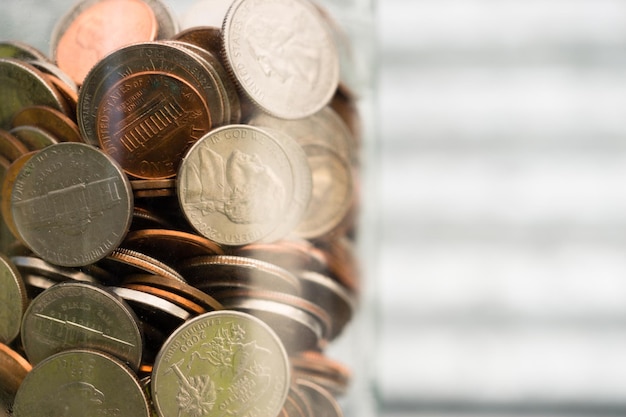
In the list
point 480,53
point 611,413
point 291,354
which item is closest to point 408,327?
point 611,413

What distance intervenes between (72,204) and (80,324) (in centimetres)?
9

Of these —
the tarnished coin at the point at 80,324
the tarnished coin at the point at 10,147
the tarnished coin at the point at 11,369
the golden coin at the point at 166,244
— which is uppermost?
the tarnished coin at the point at 10,147

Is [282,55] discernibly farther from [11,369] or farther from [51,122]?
[11,369]

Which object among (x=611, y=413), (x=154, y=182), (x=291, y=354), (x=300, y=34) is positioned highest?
(x=300, y=34)

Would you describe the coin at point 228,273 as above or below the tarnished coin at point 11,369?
above

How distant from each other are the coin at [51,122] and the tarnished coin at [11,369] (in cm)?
16

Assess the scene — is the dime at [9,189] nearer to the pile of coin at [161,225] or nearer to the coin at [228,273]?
the pile of coin at [161,225]

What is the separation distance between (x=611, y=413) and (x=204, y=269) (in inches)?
52.0

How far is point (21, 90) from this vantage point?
59cm

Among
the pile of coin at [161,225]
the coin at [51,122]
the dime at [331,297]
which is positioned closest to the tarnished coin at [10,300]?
the pile of coin at [161,225]

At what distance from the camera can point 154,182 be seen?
0.53m

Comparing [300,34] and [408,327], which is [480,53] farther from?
[300,34]

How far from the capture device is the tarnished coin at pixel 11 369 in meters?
0.56

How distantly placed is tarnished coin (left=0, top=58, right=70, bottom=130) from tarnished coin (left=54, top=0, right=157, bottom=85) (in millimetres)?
20
